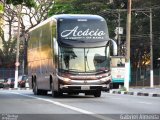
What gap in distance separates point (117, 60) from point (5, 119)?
38170mm

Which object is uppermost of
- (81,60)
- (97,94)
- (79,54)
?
(79,54)

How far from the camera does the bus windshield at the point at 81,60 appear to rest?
2566 cm

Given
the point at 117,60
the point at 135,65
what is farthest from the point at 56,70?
the point at 135,65

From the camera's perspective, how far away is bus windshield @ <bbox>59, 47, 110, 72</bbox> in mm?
25656

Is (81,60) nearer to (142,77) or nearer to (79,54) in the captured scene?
(79,54)

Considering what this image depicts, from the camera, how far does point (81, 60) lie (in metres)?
25.7

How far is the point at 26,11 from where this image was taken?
7344 cm

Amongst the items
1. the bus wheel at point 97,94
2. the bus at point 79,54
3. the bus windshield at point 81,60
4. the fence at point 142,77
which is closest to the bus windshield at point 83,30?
the bus at point 79,54

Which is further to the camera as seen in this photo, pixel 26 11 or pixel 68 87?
pixel 26 11

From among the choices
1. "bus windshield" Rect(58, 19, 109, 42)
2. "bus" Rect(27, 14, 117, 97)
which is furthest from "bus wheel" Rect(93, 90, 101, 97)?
"bus windshield" Rect(58, 19, 109, 42)

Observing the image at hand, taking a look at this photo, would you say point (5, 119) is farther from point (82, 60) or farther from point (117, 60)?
point (117, 60)

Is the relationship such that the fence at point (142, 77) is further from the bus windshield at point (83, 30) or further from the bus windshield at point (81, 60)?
the bus windshield at point (81, 60)

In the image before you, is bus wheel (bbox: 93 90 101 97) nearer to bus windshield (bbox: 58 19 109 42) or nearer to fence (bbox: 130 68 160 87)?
bus windshield (bbox: 58 19 109 42)

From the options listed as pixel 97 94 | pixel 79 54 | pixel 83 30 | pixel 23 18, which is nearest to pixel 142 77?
pixel 23 18
